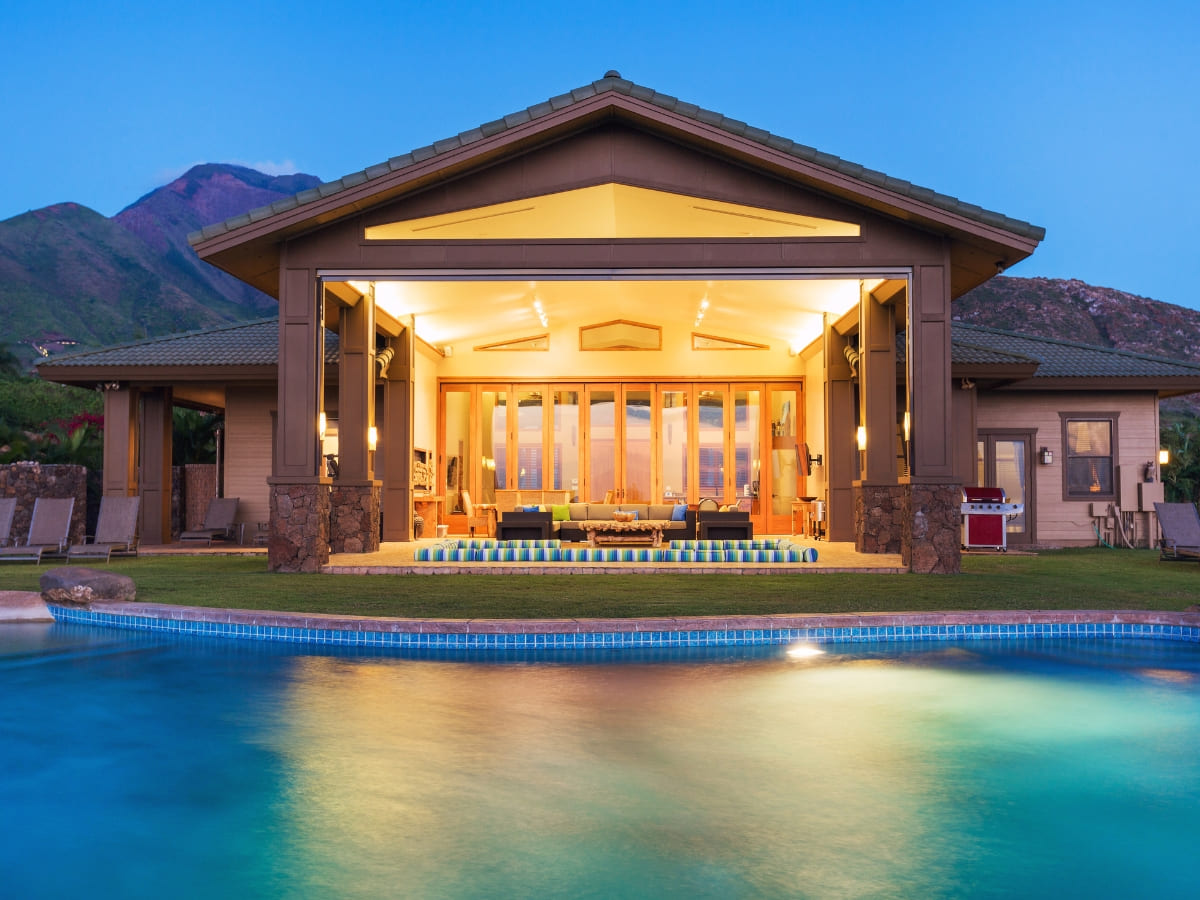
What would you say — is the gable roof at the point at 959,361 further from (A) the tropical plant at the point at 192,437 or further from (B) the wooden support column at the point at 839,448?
(A) the tropical plant at the point at 192,437

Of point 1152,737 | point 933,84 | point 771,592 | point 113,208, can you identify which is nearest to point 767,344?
point 771,592

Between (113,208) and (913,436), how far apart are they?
170587mm

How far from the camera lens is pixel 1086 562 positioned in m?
14.2

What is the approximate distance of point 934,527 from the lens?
1177 centimetres

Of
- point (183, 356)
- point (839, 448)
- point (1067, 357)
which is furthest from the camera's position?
point (1067, 357)

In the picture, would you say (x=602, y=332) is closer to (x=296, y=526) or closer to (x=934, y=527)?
(x=296, y=526)

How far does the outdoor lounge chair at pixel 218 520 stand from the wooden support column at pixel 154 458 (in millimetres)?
703

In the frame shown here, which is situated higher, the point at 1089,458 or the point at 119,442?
the point at 119,442

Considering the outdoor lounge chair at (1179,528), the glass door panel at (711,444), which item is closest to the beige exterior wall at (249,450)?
the glass door panel at (711,444)

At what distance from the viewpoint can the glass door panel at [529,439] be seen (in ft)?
66.4

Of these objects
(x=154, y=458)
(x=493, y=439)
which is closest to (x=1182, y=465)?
(x=493, y=439)

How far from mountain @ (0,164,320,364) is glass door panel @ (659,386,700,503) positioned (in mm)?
30688

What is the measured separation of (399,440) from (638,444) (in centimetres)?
523

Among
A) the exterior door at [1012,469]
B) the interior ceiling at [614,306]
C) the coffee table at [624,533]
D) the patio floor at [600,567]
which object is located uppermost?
the interior ceiling at [614,306]
